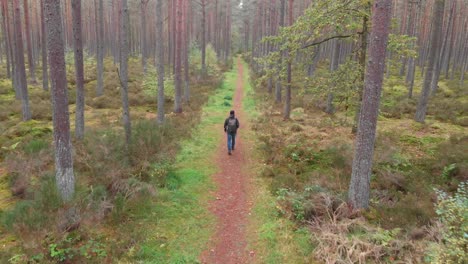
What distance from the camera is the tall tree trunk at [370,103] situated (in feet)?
21.6

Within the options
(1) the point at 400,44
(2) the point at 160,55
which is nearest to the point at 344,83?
(1) the point at 400,44

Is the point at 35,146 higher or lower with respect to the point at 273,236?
higher

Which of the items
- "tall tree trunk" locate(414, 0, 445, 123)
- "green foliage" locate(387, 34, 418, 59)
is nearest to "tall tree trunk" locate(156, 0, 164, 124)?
"green foliage" locate(387, 34, 418, 59)

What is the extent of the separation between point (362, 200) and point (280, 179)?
2.91 metres

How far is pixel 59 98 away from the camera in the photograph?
7379 millimetres

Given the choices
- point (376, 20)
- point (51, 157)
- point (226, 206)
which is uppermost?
point (376, 20)

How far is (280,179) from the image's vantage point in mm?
9977

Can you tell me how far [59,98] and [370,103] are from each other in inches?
284

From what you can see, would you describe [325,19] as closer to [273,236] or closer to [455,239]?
[273,236]

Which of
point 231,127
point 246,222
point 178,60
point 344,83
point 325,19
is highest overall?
point 325,19

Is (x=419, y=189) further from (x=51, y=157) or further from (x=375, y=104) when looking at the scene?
(x=51, y=157)

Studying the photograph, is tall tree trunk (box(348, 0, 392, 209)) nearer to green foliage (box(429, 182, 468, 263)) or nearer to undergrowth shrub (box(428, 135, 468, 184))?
green foliage (box(429, 182, 468, 263))

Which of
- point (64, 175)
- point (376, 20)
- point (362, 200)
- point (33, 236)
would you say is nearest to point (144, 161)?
point (64, 175)

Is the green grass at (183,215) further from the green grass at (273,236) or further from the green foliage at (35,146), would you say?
the green foliage at (35,146)
